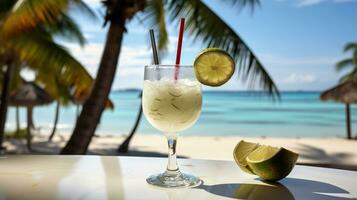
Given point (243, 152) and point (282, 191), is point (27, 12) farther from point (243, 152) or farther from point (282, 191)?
point (282, 191)

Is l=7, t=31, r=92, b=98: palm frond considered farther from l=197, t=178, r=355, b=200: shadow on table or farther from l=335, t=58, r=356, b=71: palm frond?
l=335, t=58, r=356, b=71: palm frond

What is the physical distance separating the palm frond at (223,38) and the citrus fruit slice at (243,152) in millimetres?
3811

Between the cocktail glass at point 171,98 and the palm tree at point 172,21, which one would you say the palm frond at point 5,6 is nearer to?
the palm tree at point 172,21

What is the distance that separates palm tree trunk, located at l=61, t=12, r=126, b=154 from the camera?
4.29m

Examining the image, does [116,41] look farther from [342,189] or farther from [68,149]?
[342,189]

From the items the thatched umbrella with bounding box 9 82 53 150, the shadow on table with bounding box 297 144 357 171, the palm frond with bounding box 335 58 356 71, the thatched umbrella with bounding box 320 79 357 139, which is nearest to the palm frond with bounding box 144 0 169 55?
the shadow on table with bounding box 297 144 357 171

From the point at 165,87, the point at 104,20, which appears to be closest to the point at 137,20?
the point at 104,20

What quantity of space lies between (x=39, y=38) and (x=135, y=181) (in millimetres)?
5773

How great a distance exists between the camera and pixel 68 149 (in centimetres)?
436

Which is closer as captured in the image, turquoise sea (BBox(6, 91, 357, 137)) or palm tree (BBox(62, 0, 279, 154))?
palm tree (BBox(62, 0, 279, 154))

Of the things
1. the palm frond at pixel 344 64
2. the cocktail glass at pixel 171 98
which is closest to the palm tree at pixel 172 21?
the cocktail glass at pixel 171 98

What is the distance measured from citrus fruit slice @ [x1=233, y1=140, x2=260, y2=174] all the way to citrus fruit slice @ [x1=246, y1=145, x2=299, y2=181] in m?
0.04

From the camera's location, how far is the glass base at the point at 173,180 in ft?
3.13

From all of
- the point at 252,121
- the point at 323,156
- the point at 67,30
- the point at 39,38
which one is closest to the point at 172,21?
the point at 39,38
